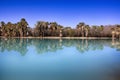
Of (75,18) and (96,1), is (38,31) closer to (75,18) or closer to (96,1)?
(75,18)

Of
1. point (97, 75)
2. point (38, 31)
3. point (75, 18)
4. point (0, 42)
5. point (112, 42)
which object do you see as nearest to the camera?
point (97, 75)

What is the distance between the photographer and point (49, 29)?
7.13 metres

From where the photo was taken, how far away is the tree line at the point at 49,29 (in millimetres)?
6285

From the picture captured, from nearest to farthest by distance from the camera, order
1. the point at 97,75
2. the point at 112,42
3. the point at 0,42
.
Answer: the point at 97,75 < the point at 0,42 < the point at 112,42

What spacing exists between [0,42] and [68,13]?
3.48 m

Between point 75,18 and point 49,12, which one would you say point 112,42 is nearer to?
point 75,18

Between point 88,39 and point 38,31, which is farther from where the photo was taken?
point 88,39

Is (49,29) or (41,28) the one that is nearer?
(41,28)

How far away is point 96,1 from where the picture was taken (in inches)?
217

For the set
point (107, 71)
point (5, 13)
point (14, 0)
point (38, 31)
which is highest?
point (14, 0)

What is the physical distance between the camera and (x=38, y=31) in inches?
274

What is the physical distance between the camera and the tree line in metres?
6.29

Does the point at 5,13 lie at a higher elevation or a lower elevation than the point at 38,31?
higher

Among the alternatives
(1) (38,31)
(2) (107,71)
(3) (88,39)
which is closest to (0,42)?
(1) (38,31)
